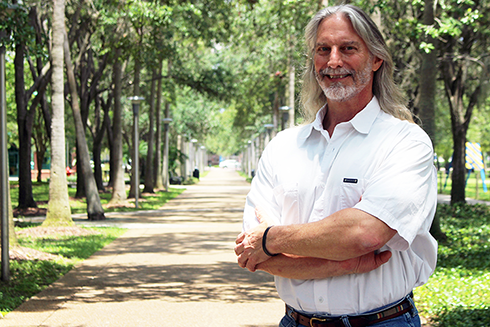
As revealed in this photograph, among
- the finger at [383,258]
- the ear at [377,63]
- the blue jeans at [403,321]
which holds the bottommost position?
the blue jeans at [403,321]

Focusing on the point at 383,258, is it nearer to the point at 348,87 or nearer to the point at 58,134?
the point at 348,87

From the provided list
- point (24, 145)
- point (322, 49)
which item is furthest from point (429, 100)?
point (24, 145)

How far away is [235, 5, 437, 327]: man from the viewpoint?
2273 millimetres

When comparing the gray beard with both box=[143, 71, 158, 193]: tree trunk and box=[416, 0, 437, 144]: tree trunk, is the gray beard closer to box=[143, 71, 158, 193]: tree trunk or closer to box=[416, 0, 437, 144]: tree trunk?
box=[416, 0, 437, 144]: tree trunk

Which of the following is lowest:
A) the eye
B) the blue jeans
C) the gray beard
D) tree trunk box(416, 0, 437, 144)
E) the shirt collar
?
the blue jeans

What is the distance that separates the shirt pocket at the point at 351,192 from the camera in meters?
2.37

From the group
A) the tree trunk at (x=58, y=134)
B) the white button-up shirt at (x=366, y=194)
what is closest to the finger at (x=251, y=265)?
the white button-up shirt at (x=366, y=194)

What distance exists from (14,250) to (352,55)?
8474 mm

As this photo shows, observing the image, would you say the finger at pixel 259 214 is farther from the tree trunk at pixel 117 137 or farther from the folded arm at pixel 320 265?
the tree trunk at pixel 117 137

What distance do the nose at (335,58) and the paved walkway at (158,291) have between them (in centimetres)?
438

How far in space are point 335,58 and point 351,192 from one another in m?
0.53

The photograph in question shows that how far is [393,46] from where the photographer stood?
19.1 metres

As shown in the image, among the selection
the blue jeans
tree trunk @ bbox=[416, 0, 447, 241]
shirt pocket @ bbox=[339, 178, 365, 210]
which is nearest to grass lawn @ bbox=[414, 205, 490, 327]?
tree trunk @ bbox=[416, 0, 447, 241]

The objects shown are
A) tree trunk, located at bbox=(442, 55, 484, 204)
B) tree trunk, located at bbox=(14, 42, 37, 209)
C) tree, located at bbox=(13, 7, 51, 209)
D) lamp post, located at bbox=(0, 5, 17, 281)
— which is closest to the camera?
lamp post, located at bbox=(0, 5, 17, 281)
